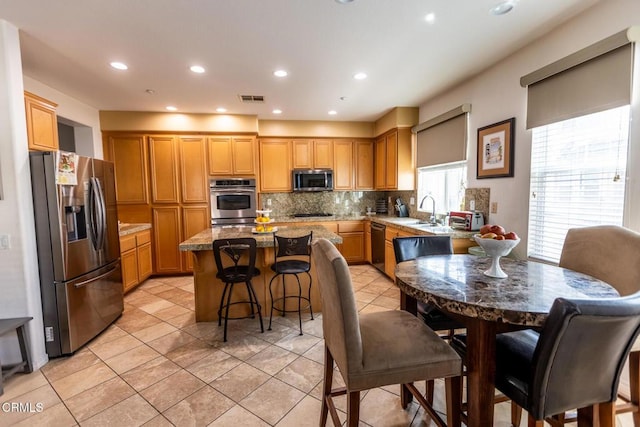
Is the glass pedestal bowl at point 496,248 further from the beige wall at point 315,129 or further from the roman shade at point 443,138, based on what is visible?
the beige wall at point 315,129

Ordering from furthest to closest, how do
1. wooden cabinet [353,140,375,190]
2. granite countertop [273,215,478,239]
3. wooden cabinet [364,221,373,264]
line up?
wooden cabinet [353,140,375,190]
wooden cabinet [364,221,373,264]
granite countertop [273,215,478,239]

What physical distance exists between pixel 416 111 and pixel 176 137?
3768 mm

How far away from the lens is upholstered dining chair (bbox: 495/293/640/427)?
901mm

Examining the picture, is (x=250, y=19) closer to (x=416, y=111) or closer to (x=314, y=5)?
(x=314, y=5)

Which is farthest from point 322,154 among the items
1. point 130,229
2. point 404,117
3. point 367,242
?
point 130,229

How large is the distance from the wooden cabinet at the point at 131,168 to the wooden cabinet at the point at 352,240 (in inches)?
126

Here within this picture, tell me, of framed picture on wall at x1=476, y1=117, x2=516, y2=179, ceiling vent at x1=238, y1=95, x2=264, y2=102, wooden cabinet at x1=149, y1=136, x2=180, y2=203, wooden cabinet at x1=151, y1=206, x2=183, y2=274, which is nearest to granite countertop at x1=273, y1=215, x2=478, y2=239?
framed picture on wall at x1=476, y1=117, x2=516, y2=179

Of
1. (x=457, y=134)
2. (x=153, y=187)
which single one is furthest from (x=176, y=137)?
(x=457, y=134)

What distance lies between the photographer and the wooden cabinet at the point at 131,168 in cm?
434

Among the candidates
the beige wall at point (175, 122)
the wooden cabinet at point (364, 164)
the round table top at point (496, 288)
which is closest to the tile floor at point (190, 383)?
the round table top at point (496, 288)

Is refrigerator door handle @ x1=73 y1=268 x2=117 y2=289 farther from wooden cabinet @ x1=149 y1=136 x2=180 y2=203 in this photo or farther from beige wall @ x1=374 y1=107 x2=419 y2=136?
beige wall @ x1=374 y1=107 x2=419 y2=136

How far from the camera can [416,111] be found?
4375 millimetres

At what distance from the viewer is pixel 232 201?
4578mm

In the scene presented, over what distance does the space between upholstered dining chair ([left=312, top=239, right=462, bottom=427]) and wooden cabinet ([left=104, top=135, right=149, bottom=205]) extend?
4136 millimetres
